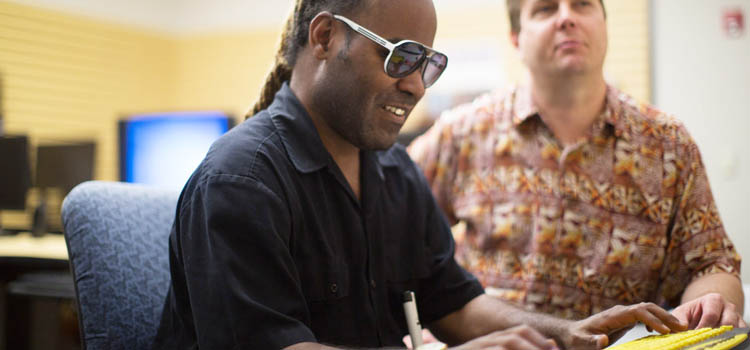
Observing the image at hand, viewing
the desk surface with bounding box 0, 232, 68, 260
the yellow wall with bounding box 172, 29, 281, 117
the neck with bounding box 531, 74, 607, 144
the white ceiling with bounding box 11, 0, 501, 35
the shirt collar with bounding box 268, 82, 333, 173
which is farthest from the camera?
the yellow wall with bounding box 172, 29, 281, 117

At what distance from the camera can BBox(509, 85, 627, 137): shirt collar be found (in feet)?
5.93

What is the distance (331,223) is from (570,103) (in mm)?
880

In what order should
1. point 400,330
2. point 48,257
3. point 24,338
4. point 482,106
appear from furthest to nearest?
point 24,338 < point 48,257 < point 482,106 < point 400,330

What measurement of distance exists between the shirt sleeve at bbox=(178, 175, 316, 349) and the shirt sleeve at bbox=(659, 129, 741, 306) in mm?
1007

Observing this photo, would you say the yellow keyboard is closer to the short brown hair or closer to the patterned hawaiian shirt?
the patterned hawaiian shirt

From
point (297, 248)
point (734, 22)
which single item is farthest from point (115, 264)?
point (734, 22)

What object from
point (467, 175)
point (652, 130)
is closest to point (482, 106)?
point (467, 175)

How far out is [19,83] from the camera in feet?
18.4

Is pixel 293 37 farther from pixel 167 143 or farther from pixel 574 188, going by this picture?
pixel 167 143

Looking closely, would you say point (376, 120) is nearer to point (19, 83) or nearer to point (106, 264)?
point (106, 264)

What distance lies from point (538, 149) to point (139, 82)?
575cm

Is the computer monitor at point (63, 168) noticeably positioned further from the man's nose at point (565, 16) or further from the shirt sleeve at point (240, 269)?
the shirt sleeve at point (240, 269)

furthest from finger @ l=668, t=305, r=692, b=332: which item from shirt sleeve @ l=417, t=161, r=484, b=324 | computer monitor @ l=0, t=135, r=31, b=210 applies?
computer monitor @ l=0, t=135, r=31, b=210

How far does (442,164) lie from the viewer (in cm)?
196
